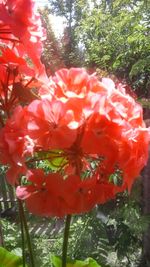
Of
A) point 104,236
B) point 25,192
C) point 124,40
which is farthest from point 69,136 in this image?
point 124,40

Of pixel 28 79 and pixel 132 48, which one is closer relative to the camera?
pixel 28 79

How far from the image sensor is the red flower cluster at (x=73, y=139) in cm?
64

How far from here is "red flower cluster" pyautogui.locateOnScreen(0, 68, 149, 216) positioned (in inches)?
25.3

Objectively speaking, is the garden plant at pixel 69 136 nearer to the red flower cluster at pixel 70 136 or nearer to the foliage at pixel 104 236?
the red flower cluster at pixel 70 136

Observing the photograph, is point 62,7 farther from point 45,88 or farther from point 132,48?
point 45,88

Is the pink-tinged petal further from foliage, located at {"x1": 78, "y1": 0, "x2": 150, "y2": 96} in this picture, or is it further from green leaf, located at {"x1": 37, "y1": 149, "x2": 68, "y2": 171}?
foliage, located at {"x1": 78, "y1": 0, "x2": 150, "y2": 96}

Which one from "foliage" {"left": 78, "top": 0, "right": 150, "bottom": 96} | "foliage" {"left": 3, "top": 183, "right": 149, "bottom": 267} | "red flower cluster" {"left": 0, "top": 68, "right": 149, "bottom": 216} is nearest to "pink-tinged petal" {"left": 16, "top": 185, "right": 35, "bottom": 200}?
"red flower cluster" {"left": 0, "top": 68, "right": 149, "bottom": 216}

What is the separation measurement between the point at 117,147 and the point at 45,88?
16cm

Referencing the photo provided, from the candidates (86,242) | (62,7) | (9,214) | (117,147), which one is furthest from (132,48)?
(62,7)

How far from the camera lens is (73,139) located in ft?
2.06

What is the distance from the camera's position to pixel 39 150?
2.26 ft

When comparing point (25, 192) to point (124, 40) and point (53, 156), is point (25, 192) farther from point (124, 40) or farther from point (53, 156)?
point (124, 40)

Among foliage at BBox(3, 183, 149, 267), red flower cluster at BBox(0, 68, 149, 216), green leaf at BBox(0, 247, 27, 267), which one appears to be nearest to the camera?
red flower cluster at BBox(0, 68, 149, 216)

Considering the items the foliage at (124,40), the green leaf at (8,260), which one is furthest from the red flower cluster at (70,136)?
the foliage at (124,40)
